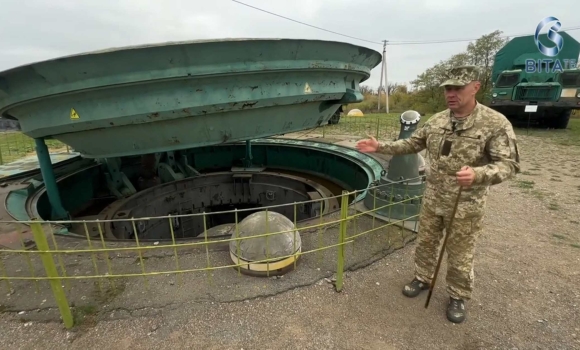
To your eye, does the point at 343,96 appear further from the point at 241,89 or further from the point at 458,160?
the point at 458,160

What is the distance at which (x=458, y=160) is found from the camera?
207 centimetres

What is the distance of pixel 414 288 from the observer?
2.49m

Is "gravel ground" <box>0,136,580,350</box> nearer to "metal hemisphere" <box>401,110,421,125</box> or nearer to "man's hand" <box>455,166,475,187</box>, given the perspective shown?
"man's hand" <box>455,166,475,187</box>

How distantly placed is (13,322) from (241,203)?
17.1 feet

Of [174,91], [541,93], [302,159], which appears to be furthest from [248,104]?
[541,93]

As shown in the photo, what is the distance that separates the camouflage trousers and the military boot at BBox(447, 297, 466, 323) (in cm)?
4

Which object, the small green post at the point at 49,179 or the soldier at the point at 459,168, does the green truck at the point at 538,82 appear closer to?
the soldier at the point at 459,168

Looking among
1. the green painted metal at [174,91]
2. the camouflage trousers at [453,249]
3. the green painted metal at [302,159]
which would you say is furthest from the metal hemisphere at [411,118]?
the green painted metal at [302,159]

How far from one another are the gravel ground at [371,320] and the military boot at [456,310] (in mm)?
61

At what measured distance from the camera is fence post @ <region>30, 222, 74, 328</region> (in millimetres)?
1954

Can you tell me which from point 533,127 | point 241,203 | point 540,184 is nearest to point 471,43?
point 533,127

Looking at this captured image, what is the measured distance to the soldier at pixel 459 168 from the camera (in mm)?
1901

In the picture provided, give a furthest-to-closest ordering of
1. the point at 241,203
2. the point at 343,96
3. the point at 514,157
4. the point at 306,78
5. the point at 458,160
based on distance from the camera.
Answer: the point at 241,203, the point at 343,96, the point at 306,78, the point at 458,160, the point at 514,157

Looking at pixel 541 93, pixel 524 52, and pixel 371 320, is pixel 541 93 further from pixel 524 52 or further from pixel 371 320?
pixel 371 320
